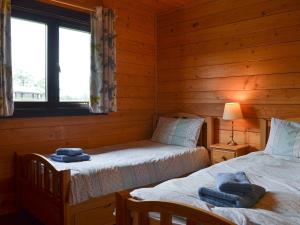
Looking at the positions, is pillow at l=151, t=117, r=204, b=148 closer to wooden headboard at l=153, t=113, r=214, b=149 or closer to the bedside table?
wooden headboard at l=153, t=113, r=214, b=149

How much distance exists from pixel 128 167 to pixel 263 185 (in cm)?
118

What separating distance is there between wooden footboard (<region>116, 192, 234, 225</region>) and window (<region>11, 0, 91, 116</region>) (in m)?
1.74

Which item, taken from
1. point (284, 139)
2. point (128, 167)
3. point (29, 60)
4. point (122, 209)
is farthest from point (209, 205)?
point (29, 60)

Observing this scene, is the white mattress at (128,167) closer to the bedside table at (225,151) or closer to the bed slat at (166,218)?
the bedside table at (225,151)

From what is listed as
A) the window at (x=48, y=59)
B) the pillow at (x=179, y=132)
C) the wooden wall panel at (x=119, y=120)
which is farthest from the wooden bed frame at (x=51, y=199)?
the pillow at (x=179, y=132)

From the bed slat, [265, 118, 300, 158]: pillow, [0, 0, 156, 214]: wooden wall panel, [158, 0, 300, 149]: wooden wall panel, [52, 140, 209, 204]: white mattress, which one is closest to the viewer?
the bed slat

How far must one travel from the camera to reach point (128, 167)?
2469 mm

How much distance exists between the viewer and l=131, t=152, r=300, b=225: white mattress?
120 cm

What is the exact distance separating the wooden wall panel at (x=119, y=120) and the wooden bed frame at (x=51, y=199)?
6.7 inches

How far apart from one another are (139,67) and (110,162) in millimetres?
1720

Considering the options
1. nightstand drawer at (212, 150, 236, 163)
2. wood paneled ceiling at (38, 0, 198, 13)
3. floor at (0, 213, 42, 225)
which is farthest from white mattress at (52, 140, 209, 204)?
wood paneled ceiling at (38, 0, 198, 13)

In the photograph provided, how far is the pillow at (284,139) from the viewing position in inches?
94.9

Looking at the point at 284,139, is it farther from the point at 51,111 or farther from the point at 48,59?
the point at 48,59

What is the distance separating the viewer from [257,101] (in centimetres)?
304
